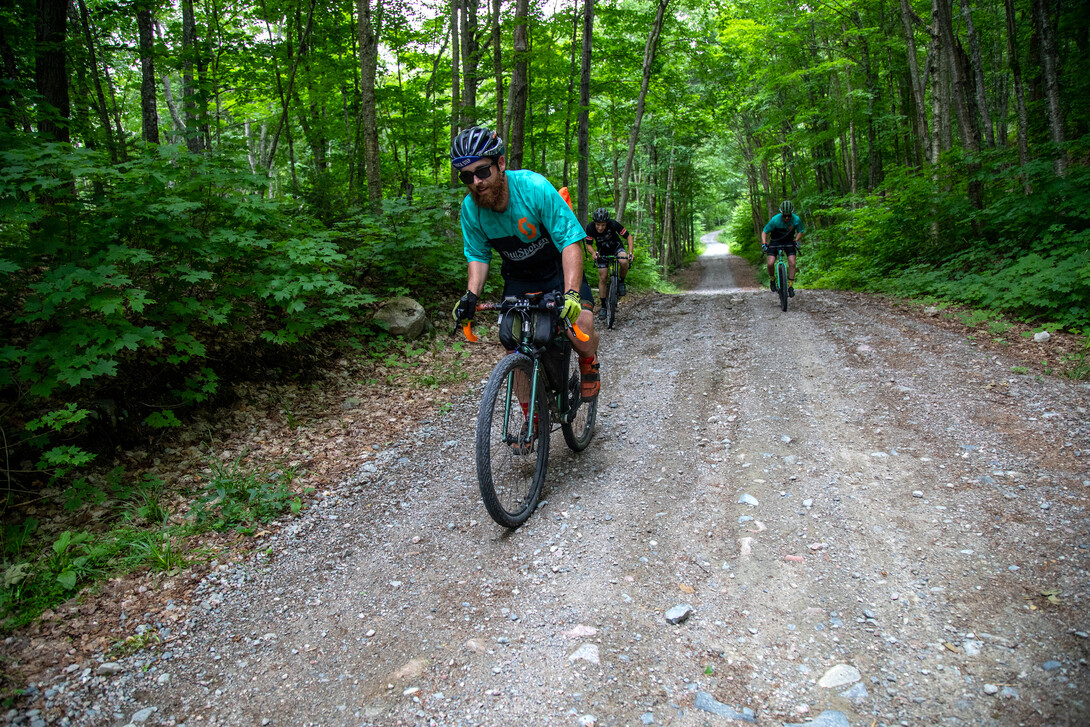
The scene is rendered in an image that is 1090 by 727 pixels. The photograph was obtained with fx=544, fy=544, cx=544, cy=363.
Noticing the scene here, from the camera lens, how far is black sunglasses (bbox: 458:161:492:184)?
334 centimetres

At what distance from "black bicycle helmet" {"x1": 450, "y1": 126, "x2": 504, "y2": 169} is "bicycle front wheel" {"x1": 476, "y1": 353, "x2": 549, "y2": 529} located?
1222 mm

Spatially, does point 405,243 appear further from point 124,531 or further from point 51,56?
point 124,531

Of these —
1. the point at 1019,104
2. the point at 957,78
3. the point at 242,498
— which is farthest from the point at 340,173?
the point at 1019,104

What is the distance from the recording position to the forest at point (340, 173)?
3.67 meters

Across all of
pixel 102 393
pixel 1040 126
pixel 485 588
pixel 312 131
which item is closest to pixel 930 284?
pixel 1040 126

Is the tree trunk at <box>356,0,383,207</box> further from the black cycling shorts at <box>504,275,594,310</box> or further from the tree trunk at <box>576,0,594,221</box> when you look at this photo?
the tree trunk at <box>576,0,594,221</box>

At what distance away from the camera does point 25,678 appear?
2.34 metres

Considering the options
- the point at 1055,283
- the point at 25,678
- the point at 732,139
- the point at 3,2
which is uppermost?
the point at 732,139

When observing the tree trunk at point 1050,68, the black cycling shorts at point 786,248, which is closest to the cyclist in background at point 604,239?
the black cycling shorts at point 786,248

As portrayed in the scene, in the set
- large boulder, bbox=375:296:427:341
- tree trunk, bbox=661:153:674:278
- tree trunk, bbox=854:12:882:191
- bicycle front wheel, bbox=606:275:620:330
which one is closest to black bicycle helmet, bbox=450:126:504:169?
large boulder, bbox=375:296:427:341

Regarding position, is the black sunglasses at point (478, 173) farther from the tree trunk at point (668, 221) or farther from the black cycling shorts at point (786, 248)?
the tree trunk at point (668, 221)

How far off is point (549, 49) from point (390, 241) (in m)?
7.17

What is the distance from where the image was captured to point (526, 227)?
361 cm

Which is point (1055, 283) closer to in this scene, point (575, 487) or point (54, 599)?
point (575, 487)
